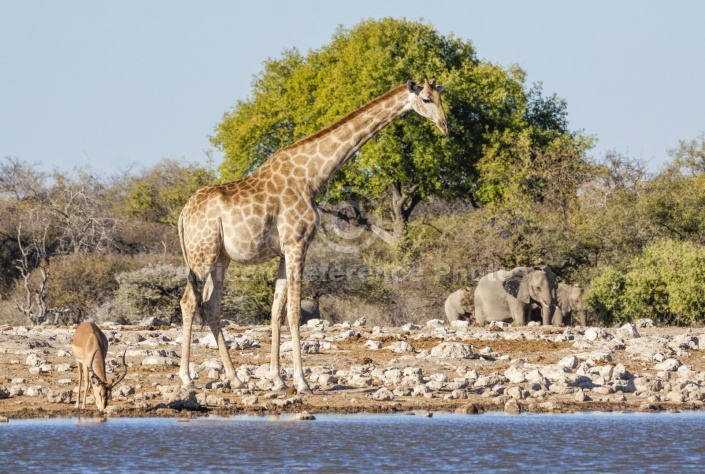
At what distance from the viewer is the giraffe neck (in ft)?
49.6

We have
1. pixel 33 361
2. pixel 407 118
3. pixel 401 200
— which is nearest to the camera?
pixel 33 361

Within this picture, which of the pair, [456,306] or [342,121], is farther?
[456,306]

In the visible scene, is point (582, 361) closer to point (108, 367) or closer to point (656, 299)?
point (108, 367)

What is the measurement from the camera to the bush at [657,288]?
2747cm

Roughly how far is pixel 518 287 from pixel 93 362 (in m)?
17.7

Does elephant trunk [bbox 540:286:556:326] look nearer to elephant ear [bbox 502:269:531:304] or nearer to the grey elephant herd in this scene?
the grey elephant herd

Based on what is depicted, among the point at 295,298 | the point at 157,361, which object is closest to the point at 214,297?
the point at 295,298

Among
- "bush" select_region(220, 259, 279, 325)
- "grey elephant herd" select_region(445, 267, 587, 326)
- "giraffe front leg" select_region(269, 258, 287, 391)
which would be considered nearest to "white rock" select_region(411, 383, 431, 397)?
"giraffe front leg" select_region(269, 258, 287, 391)

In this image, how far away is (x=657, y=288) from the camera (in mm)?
28469

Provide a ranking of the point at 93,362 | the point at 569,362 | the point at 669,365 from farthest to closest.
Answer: the point at 669,365 → the point at 569,362 → the point at 93,362

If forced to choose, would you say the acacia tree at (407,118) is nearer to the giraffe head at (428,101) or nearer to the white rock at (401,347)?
the white rock at (401,347)

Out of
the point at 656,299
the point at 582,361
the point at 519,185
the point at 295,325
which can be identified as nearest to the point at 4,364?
the point at 295,325

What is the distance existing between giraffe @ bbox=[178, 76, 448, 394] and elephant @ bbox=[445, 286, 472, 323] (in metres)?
16.3

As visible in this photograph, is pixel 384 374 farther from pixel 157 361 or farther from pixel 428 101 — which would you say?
pixel 428 101
